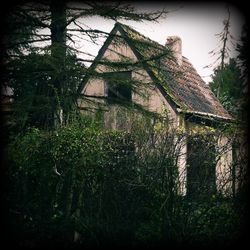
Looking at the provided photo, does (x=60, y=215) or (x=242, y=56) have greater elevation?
(x=242, y=56)

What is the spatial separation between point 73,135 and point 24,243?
242 cm

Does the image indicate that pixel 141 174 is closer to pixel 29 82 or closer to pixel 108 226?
pixel 108 226

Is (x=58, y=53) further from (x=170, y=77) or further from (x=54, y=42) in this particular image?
(x=170, y=77)

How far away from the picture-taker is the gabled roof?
848cm

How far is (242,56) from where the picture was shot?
5953mm

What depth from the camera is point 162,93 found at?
38.3ft

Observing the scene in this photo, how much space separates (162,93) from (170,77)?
199cm

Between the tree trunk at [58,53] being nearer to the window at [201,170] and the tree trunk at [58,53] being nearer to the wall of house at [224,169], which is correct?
the window at [201,170]

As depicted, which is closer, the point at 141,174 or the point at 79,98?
the point at 141,174

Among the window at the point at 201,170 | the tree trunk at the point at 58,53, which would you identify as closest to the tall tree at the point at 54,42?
the tree trunk at the point at 58,53

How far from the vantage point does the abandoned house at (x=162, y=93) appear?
571 centimetres

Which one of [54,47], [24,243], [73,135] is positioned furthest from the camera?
[54,47]

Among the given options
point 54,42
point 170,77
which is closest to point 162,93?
point 170,77

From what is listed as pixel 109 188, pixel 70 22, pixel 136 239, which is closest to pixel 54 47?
pixel 70 22
